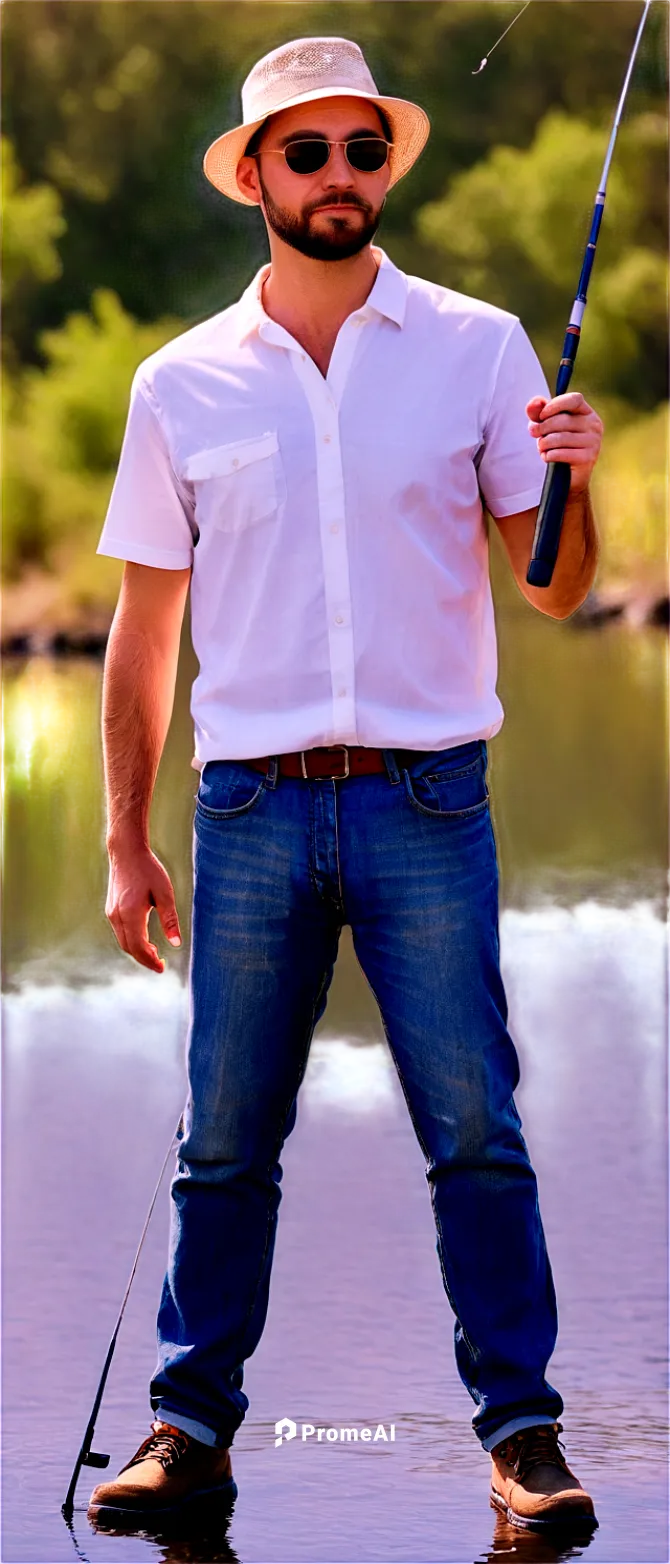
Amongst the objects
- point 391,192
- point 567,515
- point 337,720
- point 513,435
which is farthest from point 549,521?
point 391,192

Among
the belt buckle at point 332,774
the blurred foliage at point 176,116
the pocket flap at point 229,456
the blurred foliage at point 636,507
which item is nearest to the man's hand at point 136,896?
the belt buckle at point 332,774

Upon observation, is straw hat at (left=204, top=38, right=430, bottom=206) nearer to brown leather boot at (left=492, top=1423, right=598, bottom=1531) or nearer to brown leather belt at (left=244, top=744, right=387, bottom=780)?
brown leather belt at (left=244, top=744, right=387, bottom=780)

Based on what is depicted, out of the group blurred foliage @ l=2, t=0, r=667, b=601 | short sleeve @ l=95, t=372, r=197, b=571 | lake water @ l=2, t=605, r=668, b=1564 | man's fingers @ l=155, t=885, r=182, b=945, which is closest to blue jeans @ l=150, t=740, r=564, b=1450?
man's fingers @ l=155, t=885, r=182, b=945

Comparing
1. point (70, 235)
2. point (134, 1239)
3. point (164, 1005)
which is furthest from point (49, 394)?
point (134, 1239)

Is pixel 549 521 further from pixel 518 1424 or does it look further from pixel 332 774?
pixel 518 1424

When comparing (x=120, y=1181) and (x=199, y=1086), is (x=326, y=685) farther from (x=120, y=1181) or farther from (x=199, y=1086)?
(x=120, y=1181)

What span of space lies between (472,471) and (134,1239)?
215 centimetres

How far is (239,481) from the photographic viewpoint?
3.90m

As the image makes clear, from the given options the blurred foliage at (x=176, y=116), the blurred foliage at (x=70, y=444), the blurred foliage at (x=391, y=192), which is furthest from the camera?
the blurred foliage at (x=176, y=116)

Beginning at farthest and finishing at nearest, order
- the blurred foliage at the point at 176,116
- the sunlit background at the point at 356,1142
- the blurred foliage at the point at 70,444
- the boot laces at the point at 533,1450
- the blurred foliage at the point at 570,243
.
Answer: the blurred foliage at the point at 176,116, the blurred foliage at the point at 570,243, the blurred foliage at the point at 70,444, the sunlit background at the point at 356,1142, the boot laces at the point at 533,1450

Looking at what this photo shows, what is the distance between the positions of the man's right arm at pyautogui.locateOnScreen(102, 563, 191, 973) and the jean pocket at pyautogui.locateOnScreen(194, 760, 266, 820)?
130 mm

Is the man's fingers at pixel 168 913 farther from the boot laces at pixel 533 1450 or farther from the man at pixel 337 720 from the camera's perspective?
the boot laces at pixel 533 1450

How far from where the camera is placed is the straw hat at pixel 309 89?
398 centimetres

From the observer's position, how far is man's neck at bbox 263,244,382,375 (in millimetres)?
3980
